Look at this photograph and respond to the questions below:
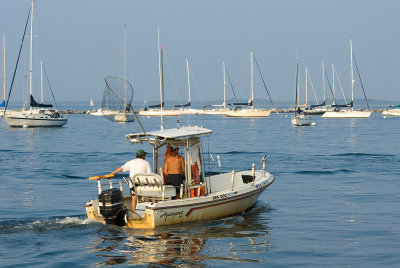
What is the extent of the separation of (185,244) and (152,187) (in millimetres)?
1759

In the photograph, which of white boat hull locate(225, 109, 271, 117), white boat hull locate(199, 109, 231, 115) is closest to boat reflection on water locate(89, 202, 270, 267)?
white boat hull locate(225, 109, 271, 117)

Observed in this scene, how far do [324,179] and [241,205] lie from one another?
1118 centimetres

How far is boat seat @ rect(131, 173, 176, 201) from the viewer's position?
50.3 ft

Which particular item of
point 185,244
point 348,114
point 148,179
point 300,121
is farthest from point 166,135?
point 348,114

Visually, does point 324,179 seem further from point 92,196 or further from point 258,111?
point 258,111

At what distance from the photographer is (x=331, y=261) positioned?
43.8 ft

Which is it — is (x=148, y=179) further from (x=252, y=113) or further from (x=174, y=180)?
(x=252, y=113)

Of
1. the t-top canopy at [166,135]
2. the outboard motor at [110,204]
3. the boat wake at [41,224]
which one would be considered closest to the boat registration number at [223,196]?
the t-top canopy at [166,135]

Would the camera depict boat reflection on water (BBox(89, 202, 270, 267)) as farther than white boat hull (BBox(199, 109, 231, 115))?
No

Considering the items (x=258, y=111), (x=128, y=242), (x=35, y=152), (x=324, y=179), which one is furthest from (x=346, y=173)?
(x=258, y=111)

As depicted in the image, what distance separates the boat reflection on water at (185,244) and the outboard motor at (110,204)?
0.54 meters

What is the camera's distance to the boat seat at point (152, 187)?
15336 mm

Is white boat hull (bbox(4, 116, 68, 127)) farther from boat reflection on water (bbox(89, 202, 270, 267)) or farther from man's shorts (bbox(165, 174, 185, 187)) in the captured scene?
man's shorts (bbox(165, 174, 185, 187))

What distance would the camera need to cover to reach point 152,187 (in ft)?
50.9
